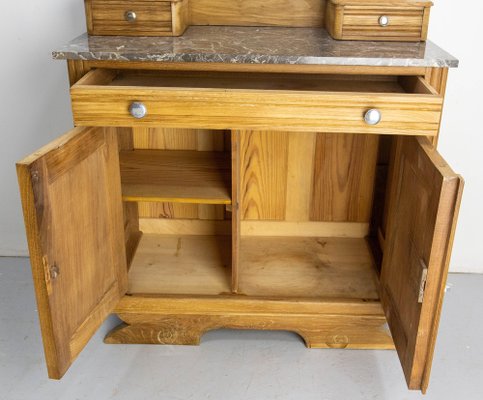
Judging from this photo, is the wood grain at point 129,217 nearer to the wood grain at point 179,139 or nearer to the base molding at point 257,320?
the wood grain at point 179,139

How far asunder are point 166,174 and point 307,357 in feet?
2.36

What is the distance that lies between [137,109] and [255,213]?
2.80 ft

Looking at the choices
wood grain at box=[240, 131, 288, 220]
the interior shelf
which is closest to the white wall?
the interior shelf

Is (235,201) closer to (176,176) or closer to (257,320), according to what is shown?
(176,176)

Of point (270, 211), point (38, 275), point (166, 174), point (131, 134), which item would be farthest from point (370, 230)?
point (38, 275)

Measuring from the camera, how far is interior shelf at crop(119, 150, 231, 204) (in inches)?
63.1

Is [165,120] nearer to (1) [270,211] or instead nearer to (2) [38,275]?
(2) [38,275]

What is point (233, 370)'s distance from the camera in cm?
158

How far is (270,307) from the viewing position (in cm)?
161

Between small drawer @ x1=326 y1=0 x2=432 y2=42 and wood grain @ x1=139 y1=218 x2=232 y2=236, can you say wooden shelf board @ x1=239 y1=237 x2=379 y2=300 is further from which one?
small drawer @ x1=326 y1=0 x2=432 y2=42

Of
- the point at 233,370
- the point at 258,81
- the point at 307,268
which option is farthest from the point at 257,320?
the point at 258,81

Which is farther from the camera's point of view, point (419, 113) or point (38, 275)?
point (419, 113)

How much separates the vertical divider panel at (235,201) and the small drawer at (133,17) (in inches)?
14.7

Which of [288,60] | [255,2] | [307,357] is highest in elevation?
[255,2]
